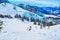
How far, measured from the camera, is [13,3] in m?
1.33

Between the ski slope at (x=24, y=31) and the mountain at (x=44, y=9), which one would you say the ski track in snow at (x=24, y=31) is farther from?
the mountain at (x=44, y=9)

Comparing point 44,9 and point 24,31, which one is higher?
point 44,9

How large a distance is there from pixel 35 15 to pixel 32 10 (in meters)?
0.07

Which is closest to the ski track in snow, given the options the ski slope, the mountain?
the ski slope

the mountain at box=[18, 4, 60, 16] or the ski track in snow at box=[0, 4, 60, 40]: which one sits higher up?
the mountain at box=[18, 4, 60, 16]

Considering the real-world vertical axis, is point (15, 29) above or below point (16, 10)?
below

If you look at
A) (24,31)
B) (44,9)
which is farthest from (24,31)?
(44,9)

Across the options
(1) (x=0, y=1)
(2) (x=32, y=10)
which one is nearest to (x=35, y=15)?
(2) (x=32, y=10)

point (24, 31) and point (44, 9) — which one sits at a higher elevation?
point (44, 9)

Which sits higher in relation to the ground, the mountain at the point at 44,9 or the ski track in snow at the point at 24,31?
the mountain at the point at 44,9

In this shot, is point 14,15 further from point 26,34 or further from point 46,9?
point 46,9

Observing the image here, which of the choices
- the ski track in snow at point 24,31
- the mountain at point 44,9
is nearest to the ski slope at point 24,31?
the ski track in snow at point 24,31

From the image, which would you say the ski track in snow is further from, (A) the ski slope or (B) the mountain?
(B) the mountain

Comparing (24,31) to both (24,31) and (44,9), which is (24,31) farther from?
(44,9)
